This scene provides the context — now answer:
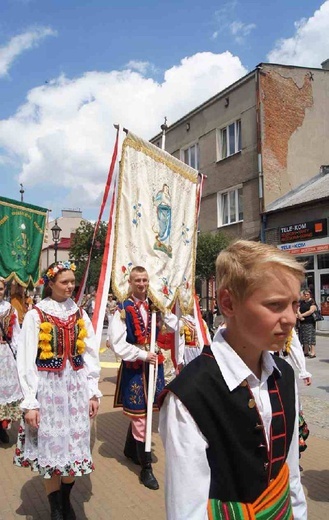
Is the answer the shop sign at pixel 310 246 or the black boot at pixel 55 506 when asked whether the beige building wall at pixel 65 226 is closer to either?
the shop sign at pixel 310 246

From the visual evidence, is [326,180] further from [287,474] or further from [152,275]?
[287,474]

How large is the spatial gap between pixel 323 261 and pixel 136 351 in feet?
48.1

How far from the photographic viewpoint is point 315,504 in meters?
3.85

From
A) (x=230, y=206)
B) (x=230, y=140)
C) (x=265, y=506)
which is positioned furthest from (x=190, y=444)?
(x=230, y=140)

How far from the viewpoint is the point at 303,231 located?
18312 millimetres

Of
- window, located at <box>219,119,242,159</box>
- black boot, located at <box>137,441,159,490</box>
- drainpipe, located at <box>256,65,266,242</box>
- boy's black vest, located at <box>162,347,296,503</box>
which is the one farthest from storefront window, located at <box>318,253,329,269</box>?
boy's black vest, located at <box>162,347,296,503</box>

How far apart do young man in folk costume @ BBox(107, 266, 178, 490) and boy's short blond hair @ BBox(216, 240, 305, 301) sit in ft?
9.74

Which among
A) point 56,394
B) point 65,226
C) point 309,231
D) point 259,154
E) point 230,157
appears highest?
point 65,226

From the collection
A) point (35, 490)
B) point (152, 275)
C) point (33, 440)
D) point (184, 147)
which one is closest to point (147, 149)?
point (152, 275)

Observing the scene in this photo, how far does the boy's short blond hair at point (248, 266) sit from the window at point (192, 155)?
74.8 feet

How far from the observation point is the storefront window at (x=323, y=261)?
17.5m

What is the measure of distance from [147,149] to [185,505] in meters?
3.86

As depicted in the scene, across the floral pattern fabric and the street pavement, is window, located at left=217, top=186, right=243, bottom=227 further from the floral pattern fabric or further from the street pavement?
the floral pattern fabric

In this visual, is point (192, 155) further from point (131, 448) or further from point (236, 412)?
point (236, 412)
